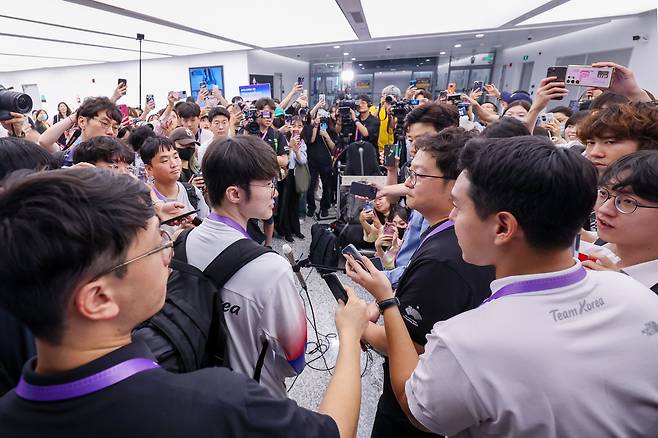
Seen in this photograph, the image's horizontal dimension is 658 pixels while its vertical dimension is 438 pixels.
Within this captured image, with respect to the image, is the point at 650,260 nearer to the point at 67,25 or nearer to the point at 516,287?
the point at 516,287

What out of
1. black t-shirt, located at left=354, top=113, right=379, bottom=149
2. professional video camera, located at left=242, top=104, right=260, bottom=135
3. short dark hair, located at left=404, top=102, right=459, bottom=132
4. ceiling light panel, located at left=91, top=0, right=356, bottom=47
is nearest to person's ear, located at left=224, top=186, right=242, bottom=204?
short dark hair, located at left=404, top=102, right=459, bottom=132

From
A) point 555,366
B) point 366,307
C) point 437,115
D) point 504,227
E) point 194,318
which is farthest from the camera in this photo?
point 437,115

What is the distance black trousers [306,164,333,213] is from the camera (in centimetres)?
438

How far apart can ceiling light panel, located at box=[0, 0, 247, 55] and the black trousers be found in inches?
148

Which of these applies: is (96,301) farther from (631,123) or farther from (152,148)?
(631,123)

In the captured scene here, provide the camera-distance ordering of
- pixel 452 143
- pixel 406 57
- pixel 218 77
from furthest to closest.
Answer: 1. pixel 406 57
2. pixel 218 77
3. pixel 452 143

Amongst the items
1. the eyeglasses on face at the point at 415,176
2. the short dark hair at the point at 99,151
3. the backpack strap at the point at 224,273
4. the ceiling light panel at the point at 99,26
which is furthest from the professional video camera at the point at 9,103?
the ceiling light panel at the point at 99,26

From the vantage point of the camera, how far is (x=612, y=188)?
96cm

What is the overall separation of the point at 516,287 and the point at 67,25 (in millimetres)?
7288

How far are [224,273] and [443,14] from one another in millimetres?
6104

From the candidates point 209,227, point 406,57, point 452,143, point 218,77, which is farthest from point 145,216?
point 406,57

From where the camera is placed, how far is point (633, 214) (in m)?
0.92

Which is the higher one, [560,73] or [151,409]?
[560,73]

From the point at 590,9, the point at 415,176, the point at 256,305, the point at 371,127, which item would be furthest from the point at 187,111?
the point at 590,9
